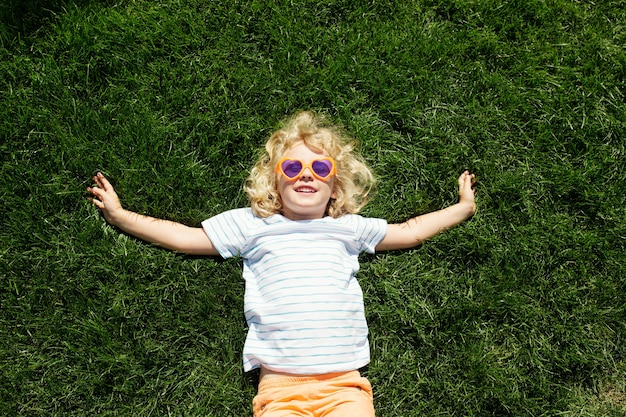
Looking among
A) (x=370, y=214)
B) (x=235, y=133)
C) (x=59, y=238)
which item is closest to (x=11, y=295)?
(x=59, y=238)

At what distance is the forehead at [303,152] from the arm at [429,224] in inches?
25.2

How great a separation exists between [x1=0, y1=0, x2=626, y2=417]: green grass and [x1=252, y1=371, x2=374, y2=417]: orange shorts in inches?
12.0

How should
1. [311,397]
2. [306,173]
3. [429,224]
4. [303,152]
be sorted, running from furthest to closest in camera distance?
[429,224], [303,152], [306,173], [311,397]

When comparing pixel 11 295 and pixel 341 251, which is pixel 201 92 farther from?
pixel 11 295

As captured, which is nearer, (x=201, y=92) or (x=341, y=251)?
(x=341, y=251)

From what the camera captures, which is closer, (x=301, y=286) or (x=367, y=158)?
(x=301, y=286)

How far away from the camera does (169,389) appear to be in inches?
125

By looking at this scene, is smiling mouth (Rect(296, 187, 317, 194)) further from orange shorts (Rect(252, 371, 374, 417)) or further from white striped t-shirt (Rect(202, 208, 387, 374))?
orange shorts (Rect(252, 371, 374, 417))

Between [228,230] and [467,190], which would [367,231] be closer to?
[467,190]

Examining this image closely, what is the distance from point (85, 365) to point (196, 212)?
1104 millimetres

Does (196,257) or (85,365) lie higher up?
(196,257)

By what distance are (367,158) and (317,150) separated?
42cm

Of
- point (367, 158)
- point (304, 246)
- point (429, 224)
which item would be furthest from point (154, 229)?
point (429, 224)

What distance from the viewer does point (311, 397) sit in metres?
2.88
